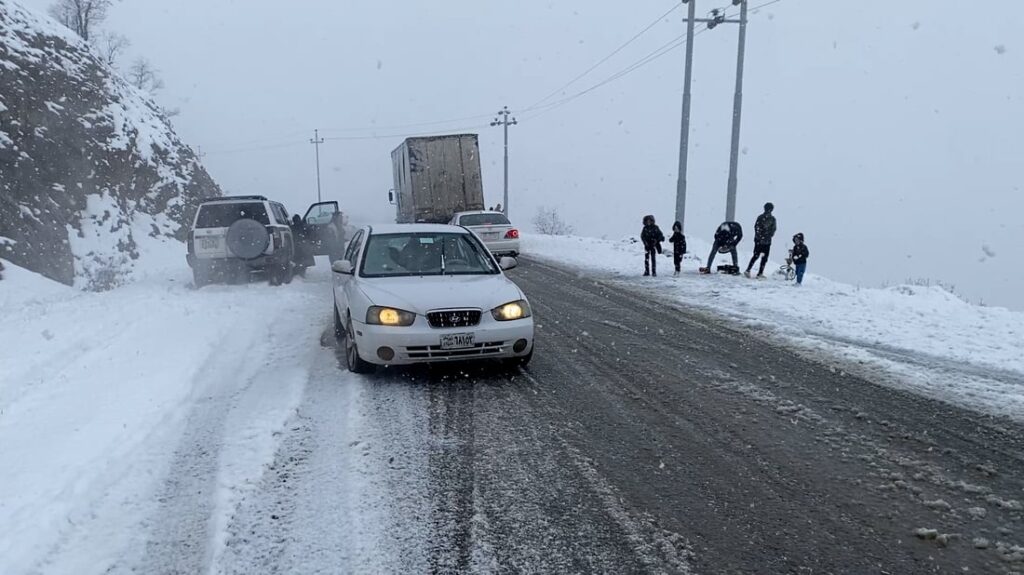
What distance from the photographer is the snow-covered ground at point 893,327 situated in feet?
19.8

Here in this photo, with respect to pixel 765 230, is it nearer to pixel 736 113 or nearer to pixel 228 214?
pixel 736 113

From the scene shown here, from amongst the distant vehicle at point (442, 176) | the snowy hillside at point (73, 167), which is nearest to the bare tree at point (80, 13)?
the snowy hillside at point (73, 167)

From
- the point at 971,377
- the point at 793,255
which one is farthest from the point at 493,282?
the point at 793,255

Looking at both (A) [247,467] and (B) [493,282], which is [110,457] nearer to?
(A) [247,467]

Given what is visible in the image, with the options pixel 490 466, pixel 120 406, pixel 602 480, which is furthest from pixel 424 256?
pixel 602 480

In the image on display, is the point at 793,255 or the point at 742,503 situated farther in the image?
the point at 793,255

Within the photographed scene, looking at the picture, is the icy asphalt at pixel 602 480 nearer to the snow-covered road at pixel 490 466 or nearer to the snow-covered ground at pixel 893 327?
the snow-covered road at pixel 490 466

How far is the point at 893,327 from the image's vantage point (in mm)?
8695

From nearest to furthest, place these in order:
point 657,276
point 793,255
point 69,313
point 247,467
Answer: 1. point 247,467
2. point 69,313
3. point 793,255
4. point 657,276

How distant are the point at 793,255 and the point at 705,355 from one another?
734 cm

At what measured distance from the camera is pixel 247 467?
3961 millimetres

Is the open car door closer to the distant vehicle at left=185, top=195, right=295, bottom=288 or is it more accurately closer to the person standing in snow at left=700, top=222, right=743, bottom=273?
the distant vehicle at left=185, top=195, right=295, bottom=288

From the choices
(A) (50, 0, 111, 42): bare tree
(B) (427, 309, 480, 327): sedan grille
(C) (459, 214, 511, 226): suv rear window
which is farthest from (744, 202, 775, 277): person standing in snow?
(A) (50, 0, 111, 42): bare tree

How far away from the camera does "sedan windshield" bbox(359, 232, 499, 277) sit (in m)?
6.78
